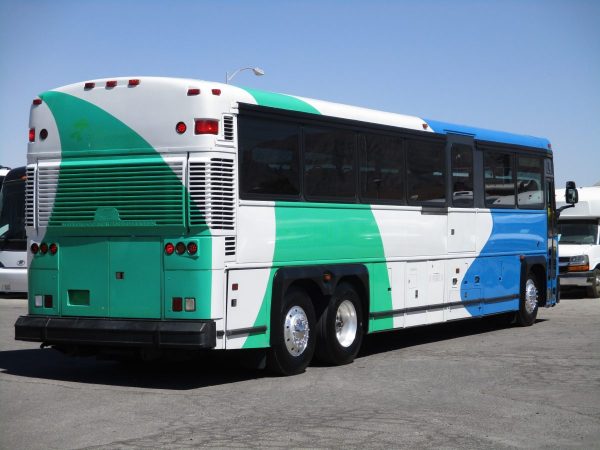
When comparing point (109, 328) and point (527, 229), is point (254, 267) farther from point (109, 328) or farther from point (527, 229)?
point (527, 229)

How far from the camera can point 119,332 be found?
11094 millimetres

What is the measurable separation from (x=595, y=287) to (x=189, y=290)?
1862 centimetres

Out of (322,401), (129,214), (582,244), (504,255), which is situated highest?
(129,214)

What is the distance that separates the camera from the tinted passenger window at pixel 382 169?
1373 centimetres

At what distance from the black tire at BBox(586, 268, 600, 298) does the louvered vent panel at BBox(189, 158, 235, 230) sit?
59.6ft

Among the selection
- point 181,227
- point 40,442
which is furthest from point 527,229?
point 40,442

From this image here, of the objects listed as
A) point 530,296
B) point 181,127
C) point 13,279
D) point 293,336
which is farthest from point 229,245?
point 13,279

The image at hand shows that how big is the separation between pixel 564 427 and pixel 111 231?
207 inches

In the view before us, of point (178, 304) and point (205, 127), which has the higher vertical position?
point (205, 127)

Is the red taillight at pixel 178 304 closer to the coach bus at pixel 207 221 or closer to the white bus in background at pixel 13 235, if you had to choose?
the coach bus at pixel 207 221

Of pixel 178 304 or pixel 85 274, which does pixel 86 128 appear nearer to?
pixel 85 274

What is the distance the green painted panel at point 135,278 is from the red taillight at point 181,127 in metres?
1.19

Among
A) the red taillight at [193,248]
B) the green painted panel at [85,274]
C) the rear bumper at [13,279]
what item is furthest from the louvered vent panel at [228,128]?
the rear bumper at [13,279]

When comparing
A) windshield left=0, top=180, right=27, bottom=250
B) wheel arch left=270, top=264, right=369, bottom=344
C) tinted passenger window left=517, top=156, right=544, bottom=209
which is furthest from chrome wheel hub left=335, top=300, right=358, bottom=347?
windshield left=0, top=180, right=27, bottom=250
